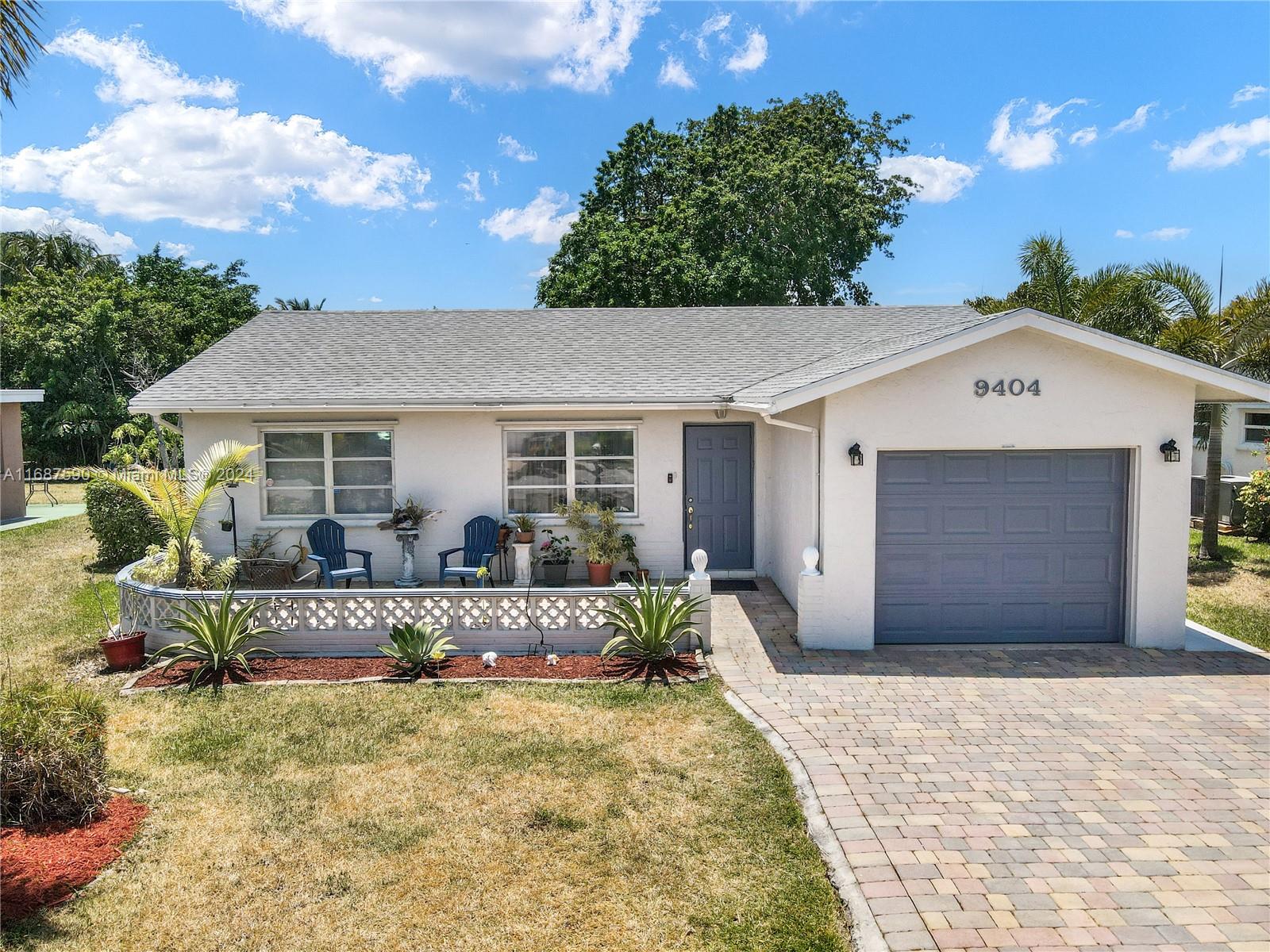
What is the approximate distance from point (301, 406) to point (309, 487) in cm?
161

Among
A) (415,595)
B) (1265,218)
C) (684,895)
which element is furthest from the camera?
(415,595)

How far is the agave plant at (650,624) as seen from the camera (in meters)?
8.30

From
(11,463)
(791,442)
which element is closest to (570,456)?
(791,442)

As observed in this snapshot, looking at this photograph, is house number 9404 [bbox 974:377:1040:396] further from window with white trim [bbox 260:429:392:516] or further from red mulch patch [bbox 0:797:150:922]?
red mulch patch [bbox 0:797:150:922]

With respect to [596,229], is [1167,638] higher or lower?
lower

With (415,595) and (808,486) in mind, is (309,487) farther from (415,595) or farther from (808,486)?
(808,486)

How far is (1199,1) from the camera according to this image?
34.7ft

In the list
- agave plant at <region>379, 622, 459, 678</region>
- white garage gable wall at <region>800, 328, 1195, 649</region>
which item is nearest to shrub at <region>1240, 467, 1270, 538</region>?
white garage gable wall at <region>800, 328, 1195, 649</region>

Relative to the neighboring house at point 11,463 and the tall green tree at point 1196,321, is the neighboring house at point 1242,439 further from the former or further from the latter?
the neighboring house at point 11,463

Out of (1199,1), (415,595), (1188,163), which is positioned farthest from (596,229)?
(415,595)

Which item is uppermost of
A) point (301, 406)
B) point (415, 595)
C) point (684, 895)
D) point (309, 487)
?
point (301, 406)

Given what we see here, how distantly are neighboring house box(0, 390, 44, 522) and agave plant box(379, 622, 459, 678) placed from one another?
1598 centimetres

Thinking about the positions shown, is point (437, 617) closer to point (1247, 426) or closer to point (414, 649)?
point (414, 649)

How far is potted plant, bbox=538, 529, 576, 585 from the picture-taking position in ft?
39.0
